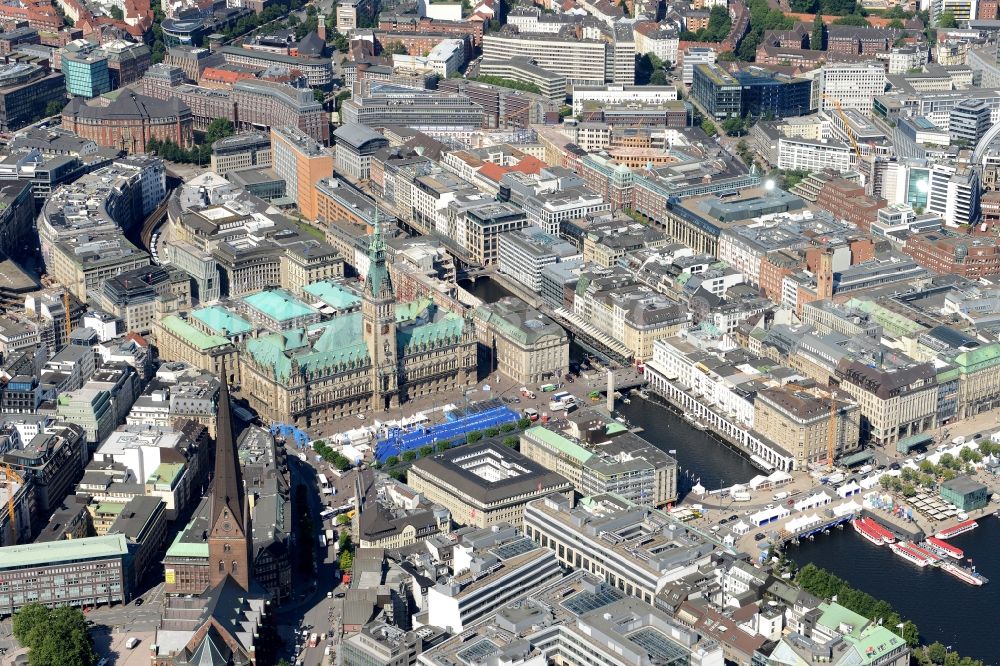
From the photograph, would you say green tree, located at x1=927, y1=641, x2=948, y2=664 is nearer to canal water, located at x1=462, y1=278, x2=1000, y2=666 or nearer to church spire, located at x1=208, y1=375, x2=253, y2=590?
canal water, located at x1=462, y1=278, x2=1000, y2=666

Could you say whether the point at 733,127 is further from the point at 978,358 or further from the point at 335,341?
the point at 335,341

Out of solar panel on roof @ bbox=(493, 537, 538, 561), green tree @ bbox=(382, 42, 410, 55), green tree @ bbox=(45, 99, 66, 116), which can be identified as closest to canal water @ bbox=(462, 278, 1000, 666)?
solar panel on roof @ bbox=(493, 537, 538, 561)

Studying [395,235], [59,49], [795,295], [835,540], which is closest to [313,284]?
[395,235]

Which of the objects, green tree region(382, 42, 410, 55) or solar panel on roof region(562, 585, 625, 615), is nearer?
solar panel on roof region(562, 585, 625, 615)

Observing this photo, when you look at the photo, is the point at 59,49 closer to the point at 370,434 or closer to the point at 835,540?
the point at 370,434

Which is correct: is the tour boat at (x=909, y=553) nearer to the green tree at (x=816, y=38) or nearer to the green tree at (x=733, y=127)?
the green tree at (x=733, y=127)

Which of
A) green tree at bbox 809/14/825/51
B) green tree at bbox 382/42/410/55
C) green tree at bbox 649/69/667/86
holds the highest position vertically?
green tree at bbox 809/14/825/51
